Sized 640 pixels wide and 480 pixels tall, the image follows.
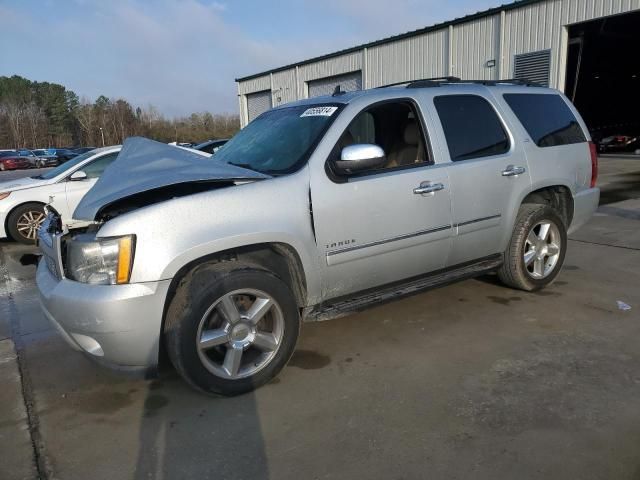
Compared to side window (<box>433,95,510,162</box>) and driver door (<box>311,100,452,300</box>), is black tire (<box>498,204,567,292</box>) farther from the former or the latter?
driver door (<box>311,100,452,300</box>)

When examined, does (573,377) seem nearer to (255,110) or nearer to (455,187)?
(455,187)

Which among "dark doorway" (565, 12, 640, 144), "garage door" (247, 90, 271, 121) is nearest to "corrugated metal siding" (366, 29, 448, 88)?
"dark doorway" (565, 12, 640, 144)

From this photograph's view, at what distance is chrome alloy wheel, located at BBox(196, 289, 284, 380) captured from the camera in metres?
2.92

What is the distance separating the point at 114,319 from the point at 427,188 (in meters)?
2.29

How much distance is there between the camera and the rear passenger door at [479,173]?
387 centimetres

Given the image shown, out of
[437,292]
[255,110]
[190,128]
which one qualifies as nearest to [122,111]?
[190,128]

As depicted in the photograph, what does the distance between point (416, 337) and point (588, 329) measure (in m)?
1.35

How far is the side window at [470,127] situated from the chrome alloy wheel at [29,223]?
23.6ft

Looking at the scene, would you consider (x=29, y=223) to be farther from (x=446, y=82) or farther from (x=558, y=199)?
(x=558, y=199)

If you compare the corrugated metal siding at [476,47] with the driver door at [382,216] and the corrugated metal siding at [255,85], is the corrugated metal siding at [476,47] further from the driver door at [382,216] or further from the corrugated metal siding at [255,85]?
the driver door at [382,216]

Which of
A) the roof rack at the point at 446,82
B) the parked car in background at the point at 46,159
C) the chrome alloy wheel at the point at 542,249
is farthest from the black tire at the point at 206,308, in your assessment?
the parked car in background at the point at 46,159

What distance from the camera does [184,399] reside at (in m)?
3.08

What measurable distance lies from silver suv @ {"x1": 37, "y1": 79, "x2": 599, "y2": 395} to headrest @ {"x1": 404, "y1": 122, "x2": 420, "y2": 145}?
2 cm

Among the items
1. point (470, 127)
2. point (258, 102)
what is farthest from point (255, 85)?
point (470, 127)
